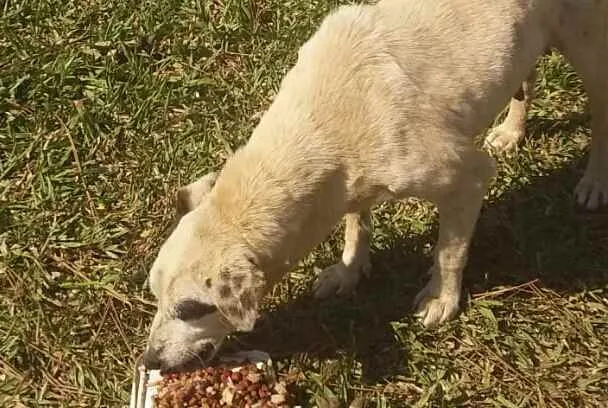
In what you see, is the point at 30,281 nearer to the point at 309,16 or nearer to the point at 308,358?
the point at 308,358

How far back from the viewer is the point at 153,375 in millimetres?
4492

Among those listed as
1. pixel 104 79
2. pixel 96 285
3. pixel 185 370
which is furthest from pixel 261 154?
pixel 104 79

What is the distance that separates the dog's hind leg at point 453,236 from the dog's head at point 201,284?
1082mm

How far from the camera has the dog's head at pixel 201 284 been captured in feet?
13.0

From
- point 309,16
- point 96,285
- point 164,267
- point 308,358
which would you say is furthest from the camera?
point 309,16

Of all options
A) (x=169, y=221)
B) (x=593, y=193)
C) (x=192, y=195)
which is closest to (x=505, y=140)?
(x=593, y=193)

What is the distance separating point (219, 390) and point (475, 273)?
1.68 meters

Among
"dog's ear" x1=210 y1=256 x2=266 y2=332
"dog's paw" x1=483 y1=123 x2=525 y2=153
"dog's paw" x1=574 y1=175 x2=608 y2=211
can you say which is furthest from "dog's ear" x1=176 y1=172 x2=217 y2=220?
"dog's paw" x1=574 y1=175 x2=608 y2=211

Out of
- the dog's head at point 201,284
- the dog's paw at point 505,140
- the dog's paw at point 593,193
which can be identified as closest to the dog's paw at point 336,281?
the dog's head at point 201,284

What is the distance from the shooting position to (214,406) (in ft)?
14.5

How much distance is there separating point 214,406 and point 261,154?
3.97 feet

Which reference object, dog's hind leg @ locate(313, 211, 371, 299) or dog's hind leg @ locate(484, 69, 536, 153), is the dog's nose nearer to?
dog's hind leg @ locate(313, 211, 371, 299)

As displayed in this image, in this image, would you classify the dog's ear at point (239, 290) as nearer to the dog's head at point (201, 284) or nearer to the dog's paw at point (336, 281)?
the dog's head at point (201, 284)

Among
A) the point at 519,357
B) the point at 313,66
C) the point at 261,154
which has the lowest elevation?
the point at 519,357
